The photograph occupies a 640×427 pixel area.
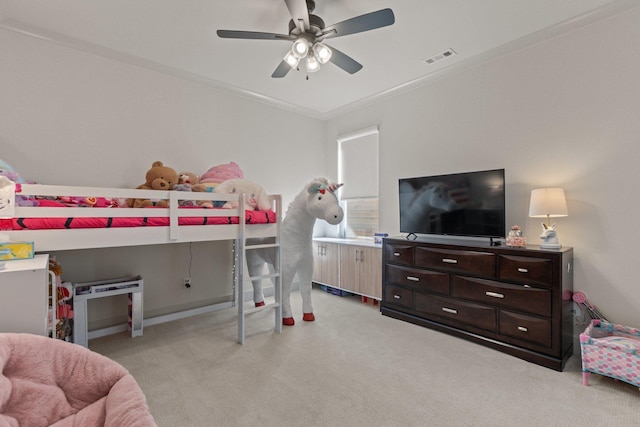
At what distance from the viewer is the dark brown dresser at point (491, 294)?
2275mm

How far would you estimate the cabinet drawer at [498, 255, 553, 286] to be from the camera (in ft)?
7.53

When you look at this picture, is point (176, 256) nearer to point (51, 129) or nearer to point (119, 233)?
point (119, 233)

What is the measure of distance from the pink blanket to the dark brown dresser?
2580mm

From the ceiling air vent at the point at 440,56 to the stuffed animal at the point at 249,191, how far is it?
7.30 feet

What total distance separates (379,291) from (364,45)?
2.72 m

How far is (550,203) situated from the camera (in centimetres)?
243

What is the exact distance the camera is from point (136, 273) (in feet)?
10.3

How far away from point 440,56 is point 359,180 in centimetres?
193

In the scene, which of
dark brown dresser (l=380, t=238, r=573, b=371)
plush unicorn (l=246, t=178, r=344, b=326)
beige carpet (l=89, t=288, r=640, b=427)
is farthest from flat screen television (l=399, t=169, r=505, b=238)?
beige carpet (l=89, t=288, r=640, b=427)

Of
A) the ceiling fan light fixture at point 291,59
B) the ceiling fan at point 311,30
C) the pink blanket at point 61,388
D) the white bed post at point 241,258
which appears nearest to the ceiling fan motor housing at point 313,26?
the ceiling fan at point 311,30

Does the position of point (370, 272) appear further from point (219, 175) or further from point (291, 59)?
point (291, 59)

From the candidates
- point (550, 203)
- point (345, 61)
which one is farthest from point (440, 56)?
point (550, 203)

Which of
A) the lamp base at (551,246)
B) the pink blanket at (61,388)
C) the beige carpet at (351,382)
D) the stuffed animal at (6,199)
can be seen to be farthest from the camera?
the lamp base at (551,246)

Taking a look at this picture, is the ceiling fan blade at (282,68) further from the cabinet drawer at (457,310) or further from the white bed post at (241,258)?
the cabinet drawer at (457,310)
